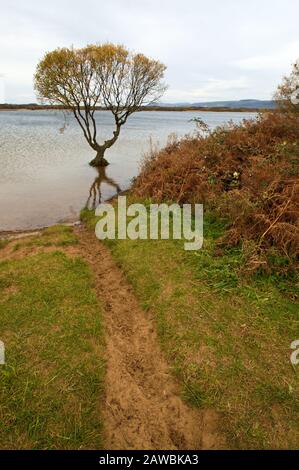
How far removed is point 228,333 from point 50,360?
267 centimetres

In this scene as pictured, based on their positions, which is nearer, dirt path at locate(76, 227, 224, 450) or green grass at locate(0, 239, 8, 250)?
dirt path at locate(76, 227, 224, 450)

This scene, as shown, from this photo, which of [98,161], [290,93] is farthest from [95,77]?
[290,93]

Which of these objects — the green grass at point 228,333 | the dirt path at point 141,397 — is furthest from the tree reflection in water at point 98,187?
the dirt path at point 141,397

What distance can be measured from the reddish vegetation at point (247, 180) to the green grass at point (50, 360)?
339cm

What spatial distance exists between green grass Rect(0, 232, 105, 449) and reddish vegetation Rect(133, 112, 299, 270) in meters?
3.39

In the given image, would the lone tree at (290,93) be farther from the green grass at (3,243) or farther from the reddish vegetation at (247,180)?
the green grass at (3,243)

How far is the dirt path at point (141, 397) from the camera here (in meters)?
3.32

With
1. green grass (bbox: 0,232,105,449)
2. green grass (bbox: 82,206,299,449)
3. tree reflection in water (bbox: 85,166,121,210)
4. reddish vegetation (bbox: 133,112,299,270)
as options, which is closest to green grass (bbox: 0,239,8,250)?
green grass (bbox: 0,232,105,449)

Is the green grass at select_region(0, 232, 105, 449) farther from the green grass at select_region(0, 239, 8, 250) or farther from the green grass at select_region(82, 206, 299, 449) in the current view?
the green grass at select_region(0, 239, 8, 250)

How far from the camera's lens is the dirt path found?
3.32m
